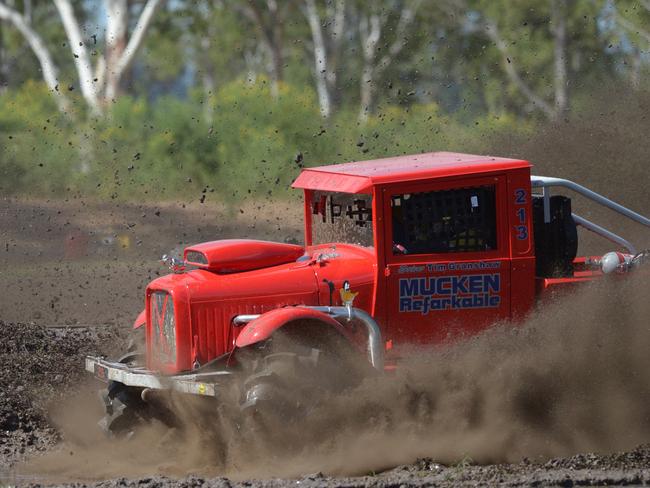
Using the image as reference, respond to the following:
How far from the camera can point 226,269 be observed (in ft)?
26.1

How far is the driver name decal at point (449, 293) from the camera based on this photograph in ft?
25.5

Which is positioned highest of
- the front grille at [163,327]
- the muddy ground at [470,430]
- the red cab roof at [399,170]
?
the red cab roof at [399,170]

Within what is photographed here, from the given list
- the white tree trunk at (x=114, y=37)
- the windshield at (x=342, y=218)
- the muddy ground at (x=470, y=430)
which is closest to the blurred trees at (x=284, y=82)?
the white tree trunk at (x=114, y=37)

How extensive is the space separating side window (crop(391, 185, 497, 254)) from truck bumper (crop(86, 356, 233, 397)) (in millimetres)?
1432

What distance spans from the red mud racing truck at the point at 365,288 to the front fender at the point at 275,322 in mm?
11

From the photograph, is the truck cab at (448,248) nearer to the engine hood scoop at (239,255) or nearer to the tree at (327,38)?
A: the engine hood scoop at (239,255)

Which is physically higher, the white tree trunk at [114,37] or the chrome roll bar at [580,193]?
the white tree trunk at [114,37]

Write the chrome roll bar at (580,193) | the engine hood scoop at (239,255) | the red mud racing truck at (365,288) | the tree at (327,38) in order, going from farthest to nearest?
1. the tree at (327,38)
2. the chrome roll bar at (580,193)
3. the engine hood scoop at (239,255)
4. the red mud racing truck at (365,288)

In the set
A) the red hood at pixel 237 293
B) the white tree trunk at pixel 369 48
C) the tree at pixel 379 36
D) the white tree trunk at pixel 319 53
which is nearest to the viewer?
the red hood at pixel 237 293

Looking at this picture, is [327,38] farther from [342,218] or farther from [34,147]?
[342,218]

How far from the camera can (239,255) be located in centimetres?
796

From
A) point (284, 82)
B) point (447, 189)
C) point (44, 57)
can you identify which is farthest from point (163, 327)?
point (284, 82)

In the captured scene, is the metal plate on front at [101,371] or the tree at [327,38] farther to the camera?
the tree at [327,38]

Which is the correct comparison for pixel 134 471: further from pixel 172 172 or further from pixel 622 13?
pixel 622 13
